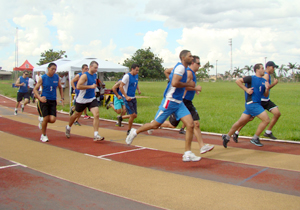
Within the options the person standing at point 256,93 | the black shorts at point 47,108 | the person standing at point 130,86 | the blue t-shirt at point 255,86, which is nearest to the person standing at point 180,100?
the person standing at point 256,93

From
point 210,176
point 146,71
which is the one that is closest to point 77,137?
point 210,176

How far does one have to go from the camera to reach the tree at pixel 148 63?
110m

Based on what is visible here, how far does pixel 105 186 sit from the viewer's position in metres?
4.71

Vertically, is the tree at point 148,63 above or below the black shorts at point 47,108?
above

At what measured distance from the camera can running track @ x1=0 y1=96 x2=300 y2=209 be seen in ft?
13.5

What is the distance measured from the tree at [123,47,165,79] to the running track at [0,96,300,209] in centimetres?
10184

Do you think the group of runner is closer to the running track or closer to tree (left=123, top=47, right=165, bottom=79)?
the running track

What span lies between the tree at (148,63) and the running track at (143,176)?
102 m

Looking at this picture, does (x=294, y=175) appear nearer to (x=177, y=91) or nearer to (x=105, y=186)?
(x=177, y=91)

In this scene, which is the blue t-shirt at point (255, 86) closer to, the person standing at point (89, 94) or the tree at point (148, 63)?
the person standing at point (89, 94)

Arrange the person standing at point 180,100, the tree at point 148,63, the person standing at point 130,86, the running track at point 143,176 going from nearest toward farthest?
the running track at point 143,176 → the person standing at point 180,100 → the person standing at point 130,86 → the tree at point 148,63

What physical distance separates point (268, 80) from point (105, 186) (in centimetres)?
562

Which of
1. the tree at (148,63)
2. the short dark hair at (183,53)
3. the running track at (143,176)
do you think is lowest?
the running track at (143,176)

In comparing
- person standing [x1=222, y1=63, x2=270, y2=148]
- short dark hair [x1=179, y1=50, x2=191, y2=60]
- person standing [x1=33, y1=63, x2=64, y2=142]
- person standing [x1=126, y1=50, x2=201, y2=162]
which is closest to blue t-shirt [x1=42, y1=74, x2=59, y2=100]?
person standing [x1=33, y1=63, x2=64, y2=142]
